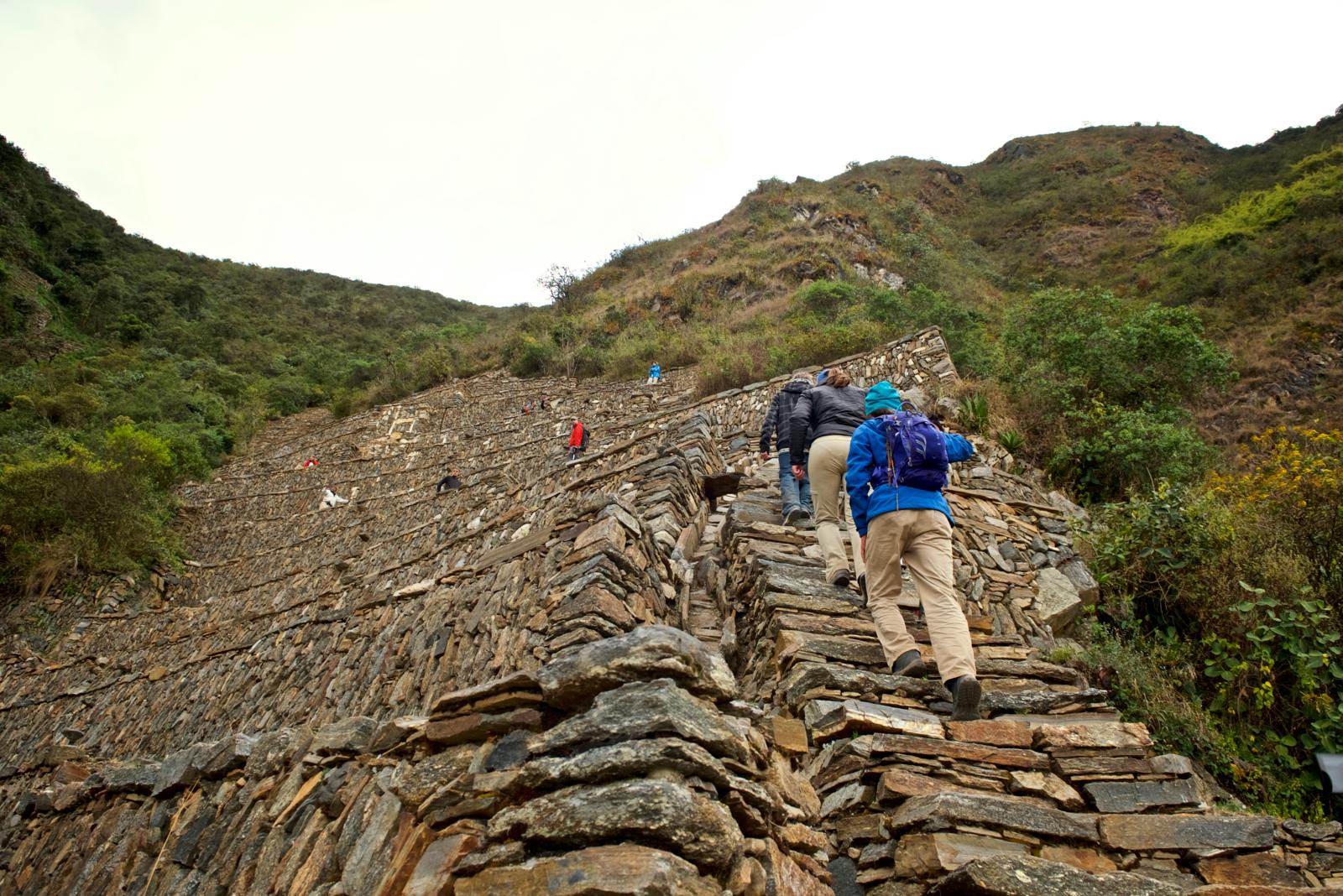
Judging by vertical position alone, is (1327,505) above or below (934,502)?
below

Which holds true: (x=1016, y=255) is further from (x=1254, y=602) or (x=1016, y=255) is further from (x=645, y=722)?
(x=645, y=722)

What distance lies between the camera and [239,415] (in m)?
27.1

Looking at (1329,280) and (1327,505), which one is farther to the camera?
(1329,280)

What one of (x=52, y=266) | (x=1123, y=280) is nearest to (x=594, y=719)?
(x=1123, y=280)

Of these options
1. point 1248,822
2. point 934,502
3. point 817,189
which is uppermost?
point 817,189

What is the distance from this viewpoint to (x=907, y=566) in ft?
13.1

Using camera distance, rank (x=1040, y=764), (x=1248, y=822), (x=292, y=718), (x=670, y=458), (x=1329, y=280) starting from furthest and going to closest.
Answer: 1. (x=1329, y=280)
2. (x=670, y=458)
3. (x=292, y=718)
4. (x=1040, y=764)
5. (x=1248, y=822)

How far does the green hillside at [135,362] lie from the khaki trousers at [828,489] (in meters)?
17.1

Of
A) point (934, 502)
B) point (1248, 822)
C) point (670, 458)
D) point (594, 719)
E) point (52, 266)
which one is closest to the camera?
point (594, 719)

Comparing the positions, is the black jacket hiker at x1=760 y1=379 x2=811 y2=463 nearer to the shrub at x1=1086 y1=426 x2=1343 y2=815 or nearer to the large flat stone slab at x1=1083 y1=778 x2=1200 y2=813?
the shrub at x1=1086 y1=426 x2=1343 y2=815

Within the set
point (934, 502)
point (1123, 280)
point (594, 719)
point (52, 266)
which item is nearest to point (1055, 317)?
point (934, 502)

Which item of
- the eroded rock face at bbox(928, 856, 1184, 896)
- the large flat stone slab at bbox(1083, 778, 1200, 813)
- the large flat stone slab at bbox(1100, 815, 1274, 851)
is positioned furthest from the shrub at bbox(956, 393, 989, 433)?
the eroded rock face at bbox(928, 856, 1184, 896)

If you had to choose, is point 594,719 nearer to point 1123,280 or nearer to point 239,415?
point 239,415

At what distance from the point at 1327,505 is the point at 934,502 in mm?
4258
